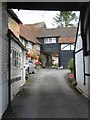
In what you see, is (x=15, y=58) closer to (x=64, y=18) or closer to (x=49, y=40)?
(x=49, y=40)

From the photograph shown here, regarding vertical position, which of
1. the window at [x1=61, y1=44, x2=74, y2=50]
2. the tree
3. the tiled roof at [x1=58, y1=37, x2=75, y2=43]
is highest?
the tree

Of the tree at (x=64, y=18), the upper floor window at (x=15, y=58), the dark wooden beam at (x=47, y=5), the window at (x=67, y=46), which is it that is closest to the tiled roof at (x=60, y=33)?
the window at (x=67, y=46)

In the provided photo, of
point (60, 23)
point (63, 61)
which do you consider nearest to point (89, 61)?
point (63, 61)

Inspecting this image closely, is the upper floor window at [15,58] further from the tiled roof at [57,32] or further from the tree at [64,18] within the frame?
the tree at [64,18]

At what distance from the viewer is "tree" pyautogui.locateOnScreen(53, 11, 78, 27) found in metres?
64.1

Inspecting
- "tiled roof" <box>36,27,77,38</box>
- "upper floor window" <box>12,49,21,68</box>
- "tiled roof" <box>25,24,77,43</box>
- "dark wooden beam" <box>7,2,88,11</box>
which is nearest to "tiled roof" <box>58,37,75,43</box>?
"tiled roof" <box>25,24,77,43</box>

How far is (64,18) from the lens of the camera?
64688 mm

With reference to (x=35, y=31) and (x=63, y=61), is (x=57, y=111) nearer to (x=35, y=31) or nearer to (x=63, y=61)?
(x=63, y=61)

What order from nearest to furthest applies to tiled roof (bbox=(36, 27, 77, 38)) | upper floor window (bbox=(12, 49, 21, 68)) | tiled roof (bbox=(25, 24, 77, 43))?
upper floor window (bbox=(12, 49, 21, 68))
tiled roof (bbox=(25, 24, 77, 43))
tiled roof (bbox=(36, 27, 77, 38))

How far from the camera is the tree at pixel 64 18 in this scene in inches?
2522

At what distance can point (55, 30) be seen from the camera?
171ft

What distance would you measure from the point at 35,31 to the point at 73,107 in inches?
1627

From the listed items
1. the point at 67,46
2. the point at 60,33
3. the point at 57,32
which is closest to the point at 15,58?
the point at 67,46

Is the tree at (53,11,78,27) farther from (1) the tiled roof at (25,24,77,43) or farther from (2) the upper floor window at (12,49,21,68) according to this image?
(2) the upper floor window at (12,49,21,68)
